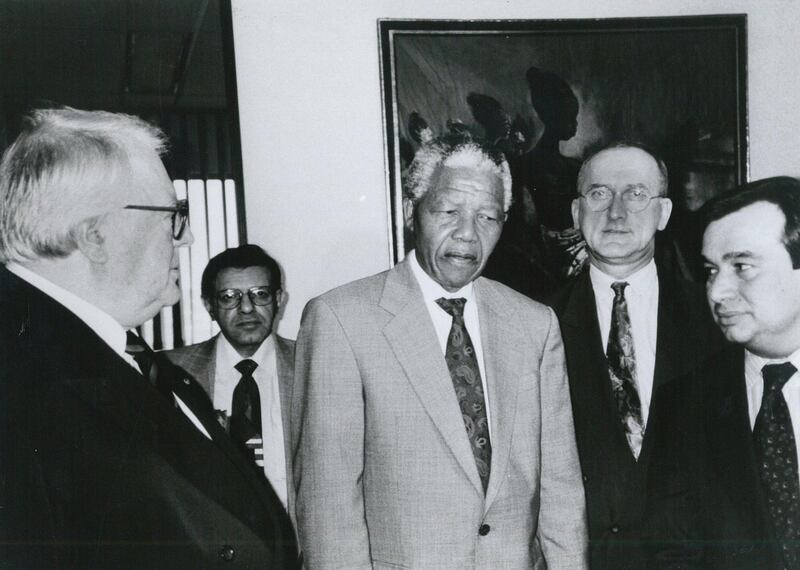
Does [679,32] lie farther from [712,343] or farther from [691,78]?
[712,343]

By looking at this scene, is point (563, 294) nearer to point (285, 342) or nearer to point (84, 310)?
point (285, 342)

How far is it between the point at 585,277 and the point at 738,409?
625mm

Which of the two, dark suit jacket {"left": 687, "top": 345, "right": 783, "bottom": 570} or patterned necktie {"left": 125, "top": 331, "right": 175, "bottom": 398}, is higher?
patterned necktie {"left": 125, "top": 331, "right": 175, "bottom": 398}

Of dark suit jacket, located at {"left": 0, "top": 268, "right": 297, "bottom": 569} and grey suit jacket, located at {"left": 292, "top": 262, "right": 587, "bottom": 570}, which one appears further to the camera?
grey suit jacket, located at {"left": 292, "top": 262, "right": 587, "bottom": 570}

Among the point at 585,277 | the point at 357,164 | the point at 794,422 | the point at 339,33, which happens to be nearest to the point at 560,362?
the point at 585,277

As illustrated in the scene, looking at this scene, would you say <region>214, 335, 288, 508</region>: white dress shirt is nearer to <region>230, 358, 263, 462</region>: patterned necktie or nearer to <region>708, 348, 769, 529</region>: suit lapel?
<region>230, 358, 263, 462</region>: patterned necktie

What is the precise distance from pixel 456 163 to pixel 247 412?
1.01 m

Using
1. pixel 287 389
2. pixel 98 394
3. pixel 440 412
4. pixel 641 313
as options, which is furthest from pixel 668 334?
pixel 98 394

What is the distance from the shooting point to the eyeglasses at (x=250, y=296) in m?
2.16

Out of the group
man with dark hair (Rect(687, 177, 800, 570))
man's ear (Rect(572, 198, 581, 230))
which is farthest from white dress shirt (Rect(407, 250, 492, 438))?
man with dark hair (Rect(687, 177, 800, 570))

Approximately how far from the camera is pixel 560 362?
1.97 metres

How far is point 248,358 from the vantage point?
219cm

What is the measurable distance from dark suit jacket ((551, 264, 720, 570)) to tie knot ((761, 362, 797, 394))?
9.6 inches

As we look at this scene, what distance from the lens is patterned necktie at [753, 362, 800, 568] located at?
1.84 m
